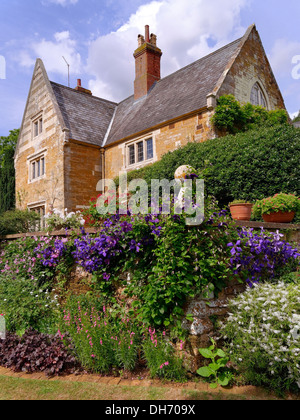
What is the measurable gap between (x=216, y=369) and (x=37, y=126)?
16.8 m

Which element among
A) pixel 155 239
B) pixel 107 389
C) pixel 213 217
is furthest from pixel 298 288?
pixel 107 389

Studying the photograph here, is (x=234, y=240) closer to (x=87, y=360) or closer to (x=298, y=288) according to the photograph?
(x=298, y=288)

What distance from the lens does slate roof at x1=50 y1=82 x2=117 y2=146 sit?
15468mm

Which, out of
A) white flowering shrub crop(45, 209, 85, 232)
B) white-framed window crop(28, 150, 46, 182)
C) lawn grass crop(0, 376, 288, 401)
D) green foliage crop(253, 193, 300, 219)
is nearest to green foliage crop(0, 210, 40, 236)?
white flowering shrub crop(45, 209, 85, 232)

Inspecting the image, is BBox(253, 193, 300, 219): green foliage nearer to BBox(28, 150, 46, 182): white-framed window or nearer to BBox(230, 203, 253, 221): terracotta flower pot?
BBox(230, 203, 253, 221): terracotta flower pot

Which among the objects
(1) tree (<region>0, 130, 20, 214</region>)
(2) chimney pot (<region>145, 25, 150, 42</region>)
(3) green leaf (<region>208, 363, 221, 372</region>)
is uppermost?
(2) chimney pot (<region>145, 25, 150, 42</region>)

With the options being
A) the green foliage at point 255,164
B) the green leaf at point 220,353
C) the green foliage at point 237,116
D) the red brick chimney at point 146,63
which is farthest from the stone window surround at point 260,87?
the green leaf at point 220,353

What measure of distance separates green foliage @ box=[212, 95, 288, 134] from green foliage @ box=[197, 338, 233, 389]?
8.93 m

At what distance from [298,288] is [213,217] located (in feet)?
4.46

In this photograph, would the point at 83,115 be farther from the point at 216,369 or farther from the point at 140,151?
the point at 216,369

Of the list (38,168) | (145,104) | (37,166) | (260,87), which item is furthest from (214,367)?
(37,166)

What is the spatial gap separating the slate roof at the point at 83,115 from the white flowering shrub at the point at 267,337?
12.9 metres

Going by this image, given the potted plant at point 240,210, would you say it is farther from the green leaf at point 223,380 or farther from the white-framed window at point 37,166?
the white-framed window at point 37,166

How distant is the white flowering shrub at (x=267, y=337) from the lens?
10.6 feet
